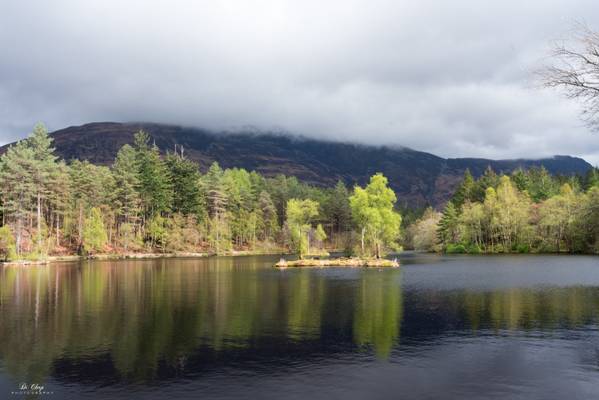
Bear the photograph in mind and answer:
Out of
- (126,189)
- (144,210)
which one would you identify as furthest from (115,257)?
(144,210)

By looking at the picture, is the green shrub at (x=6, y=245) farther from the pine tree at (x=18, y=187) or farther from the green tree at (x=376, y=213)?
the green tree at (x=376, y=213)

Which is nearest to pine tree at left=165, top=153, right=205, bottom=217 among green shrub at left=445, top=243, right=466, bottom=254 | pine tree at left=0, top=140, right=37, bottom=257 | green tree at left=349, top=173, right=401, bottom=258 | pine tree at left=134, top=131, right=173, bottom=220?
pine tree at left=134, top=131, right=173, bottom=220

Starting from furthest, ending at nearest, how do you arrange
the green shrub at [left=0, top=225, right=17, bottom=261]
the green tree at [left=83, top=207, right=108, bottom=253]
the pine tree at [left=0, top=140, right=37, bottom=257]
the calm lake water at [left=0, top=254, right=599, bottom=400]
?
the green tree at [left=83, top=207, right=108, bottom=253]
the pine tree at [left=0, top=140, right=37, bottom=257]
the green shrub at [left=0, top=225, right=17, bottom=261]
the calm lake water at [left=0, top=254, right=599, bottom=400]

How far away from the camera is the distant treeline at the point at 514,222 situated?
350ft

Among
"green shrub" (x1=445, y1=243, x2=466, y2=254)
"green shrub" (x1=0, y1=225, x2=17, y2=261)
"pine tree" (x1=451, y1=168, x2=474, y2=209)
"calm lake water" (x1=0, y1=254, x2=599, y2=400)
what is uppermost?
"pine tree" (x1=451, y1=168, x2=474, y2=209)

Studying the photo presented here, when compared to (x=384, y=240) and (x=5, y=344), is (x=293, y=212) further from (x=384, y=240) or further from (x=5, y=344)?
(x=5, y=344)

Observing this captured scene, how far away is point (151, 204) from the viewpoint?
117m

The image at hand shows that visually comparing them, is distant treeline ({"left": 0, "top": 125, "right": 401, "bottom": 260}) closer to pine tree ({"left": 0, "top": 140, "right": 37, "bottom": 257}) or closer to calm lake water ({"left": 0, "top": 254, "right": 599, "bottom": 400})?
pine tree ({"left": 0, "top": 140, "right": 37, "bottom": 257})

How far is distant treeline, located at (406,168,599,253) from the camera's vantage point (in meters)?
107

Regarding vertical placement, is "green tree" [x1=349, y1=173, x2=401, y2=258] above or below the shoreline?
above

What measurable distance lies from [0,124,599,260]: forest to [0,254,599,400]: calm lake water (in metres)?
45.7

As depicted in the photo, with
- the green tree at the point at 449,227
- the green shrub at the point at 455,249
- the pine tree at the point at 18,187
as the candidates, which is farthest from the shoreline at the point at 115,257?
the green shrub at the point at 455,249

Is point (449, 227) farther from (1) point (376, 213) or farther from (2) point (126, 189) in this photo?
(2) point (126, 189)

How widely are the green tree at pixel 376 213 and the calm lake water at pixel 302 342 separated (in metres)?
39.7
